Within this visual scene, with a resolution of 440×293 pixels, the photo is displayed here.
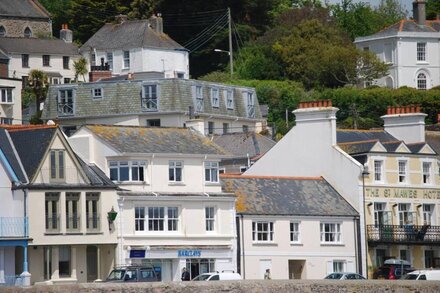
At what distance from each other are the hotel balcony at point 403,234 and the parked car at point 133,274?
1640 cm

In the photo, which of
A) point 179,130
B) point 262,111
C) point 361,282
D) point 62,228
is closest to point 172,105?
point 262,111

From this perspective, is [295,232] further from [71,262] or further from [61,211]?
[61,211]

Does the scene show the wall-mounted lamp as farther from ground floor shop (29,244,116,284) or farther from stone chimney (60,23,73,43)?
stone chimney (60,23,73,43)

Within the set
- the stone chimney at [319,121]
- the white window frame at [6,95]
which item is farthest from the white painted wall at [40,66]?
the stone chimney at [319,121]

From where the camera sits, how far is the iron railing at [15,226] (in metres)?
69.8

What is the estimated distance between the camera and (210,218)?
7581cm

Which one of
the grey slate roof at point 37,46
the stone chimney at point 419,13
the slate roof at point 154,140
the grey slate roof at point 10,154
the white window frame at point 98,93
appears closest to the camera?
the grey slate roof at point 10,154

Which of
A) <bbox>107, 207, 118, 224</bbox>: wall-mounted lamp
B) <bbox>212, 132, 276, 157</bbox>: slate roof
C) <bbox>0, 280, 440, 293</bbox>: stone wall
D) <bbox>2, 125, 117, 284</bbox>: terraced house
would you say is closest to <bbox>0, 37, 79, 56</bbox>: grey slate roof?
<bbox>212, 132, 276, 157</bbox>: slate roof

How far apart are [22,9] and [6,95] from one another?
114 feet

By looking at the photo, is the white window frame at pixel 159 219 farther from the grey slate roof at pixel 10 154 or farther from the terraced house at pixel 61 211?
the grey slate roof at pixel 10 154

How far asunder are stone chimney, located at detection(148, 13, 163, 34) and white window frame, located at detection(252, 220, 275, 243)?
53847mm

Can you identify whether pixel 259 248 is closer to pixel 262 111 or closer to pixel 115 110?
pixel 115 110

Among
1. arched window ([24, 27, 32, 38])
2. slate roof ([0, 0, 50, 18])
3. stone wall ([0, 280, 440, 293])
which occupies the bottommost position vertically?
stone wall ([0, 280, 440, 293])

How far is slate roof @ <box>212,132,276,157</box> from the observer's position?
94938mm
